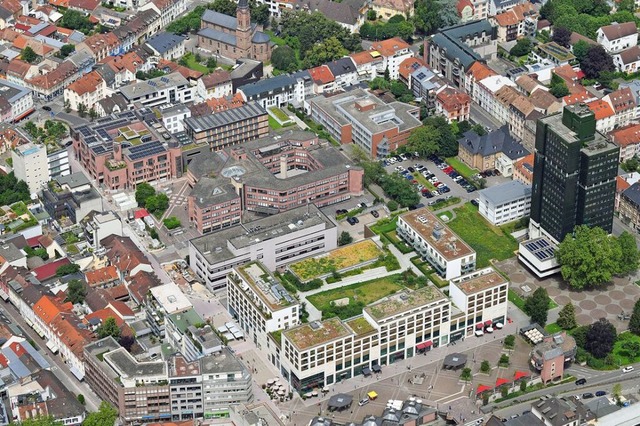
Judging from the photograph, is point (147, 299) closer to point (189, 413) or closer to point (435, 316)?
point (189, 413)

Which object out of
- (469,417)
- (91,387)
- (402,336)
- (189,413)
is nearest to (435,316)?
(402,336)

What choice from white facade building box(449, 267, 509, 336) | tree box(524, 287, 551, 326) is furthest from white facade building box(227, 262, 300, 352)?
tree box(524, 287, 551, 326)

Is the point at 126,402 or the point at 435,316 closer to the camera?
the point at 126,402

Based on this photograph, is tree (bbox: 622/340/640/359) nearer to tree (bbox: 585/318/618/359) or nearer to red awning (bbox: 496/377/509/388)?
tree (bbox: 585/318/618/359)

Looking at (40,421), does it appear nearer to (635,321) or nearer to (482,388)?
(482,388)

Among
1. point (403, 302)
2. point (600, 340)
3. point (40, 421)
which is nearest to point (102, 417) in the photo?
point (40, 421)
